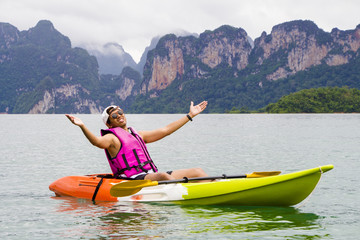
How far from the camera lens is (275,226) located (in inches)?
246

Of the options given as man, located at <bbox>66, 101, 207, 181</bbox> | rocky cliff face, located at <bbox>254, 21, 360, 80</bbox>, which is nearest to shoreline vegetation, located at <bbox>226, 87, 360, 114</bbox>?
rocky cliff face, located at <bbox>254, 21, 360, 80</bbox>

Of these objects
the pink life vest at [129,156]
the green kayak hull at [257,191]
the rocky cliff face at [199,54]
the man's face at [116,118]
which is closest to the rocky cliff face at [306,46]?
the rocky cliff face at [199,54]

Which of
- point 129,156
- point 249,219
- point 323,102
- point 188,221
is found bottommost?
point 249,219

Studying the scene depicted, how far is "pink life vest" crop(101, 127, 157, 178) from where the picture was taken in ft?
22.4

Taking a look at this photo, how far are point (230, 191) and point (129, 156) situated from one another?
176 cm

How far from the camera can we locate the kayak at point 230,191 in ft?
21.5

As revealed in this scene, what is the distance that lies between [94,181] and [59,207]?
83cm

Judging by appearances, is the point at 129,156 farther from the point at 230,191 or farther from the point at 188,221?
the point at 230,191

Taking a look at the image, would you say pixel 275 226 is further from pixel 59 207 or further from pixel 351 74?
pixel 351 74

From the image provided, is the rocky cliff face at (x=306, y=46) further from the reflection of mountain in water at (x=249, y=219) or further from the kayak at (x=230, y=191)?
the kayak at (x=230, y=191)

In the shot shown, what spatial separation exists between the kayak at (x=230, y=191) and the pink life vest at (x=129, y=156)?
12.7 inches

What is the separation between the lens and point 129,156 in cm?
691

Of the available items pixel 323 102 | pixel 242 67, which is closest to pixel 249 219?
pixel 323 102

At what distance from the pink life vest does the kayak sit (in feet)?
1.06
